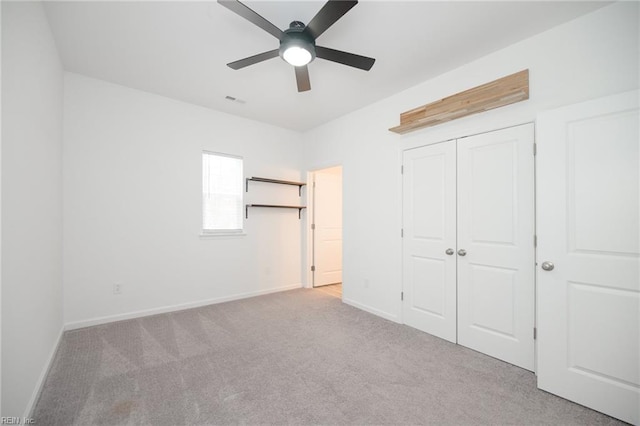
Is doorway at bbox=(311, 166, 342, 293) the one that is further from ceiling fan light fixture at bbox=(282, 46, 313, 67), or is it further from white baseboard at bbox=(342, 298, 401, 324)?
ceiling fan light fixture at bbox=(282, 46, 313, 67)

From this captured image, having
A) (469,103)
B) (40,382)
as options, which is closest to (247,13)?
(469,103)

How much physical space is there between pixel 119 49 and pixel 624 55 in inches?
167

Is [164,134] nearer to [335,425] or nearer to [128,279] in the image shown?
[128,279]

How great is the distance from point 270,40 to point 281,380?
2942 millimetres

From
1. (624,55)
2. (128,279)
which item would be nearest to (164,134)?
(128,279)

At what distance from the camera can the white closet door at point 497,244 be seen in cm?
240

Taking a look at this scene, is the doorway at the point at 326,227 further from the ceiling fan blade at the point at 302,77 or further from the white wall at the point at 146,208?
the ceiling fan blade at the point at 302,77

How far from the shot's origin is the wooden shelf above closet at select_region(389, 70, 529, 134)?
240 cm

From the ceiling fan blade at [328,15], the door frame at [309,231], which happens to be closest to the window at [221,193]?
the door frame at [309,231]

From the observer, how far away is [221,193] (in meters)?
4.28

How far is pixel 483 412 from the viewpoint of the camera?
1837 mm

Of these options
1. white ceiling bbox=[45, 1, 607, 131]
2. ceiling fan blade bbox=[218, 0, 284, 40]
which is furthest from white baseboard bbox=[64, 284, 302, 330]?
ceiling fan blade bbox=[218, 0, 284, 40]

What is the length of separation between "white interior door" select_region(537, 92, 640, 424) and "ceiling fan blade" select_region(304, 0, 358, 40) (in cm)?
176

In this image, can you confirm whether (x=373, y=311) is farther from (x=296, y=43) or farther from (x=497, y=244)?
(x=296, y=43)
